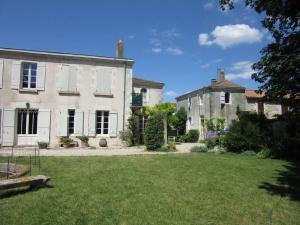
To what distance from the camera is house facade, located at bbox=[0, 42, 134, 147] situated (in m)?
16.0

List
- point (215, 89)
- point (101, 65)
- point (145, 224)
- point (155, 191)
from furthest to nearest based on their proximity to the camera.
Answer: point (215, 89) < point (101, 65) < point (155, 191) < point (145, 224)

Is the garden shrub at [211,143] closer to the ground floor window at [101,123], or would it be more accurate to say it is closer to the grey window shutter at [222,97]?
the ground floor window at [101,123]

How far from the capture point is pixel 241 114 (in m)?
16.3

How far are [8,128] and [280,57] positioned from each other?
1519 cm

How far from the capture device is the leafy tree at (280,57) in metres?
8.23

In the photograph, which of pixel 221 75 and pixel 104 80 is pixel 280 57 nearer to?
pixel 104 80

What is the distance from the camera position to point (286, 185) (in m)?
7.28

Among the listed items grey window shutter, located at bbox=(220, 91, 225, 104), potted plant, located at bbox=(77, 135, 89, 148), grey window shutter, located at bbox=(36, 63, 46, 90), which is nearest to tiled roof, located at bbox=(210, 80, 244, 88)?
grey window shutter, located at bbox=(220, 91, 225, 104)

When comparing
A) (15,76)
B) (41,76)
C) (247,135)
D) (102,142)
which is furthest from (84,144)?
(247,135)

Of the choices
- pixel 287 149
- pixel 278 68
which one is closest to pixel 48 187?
pixel 278 68

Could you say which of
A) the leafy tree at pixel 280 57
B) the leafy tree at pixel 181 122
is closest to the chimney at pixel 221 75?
the leafy tree at pixel 181 122

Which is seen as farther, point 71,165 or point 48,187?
point 71,165

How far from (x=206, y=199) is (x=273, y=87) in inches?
314

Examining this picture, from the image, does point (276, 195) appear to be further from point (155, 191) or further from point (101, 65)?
point (101, 65)
